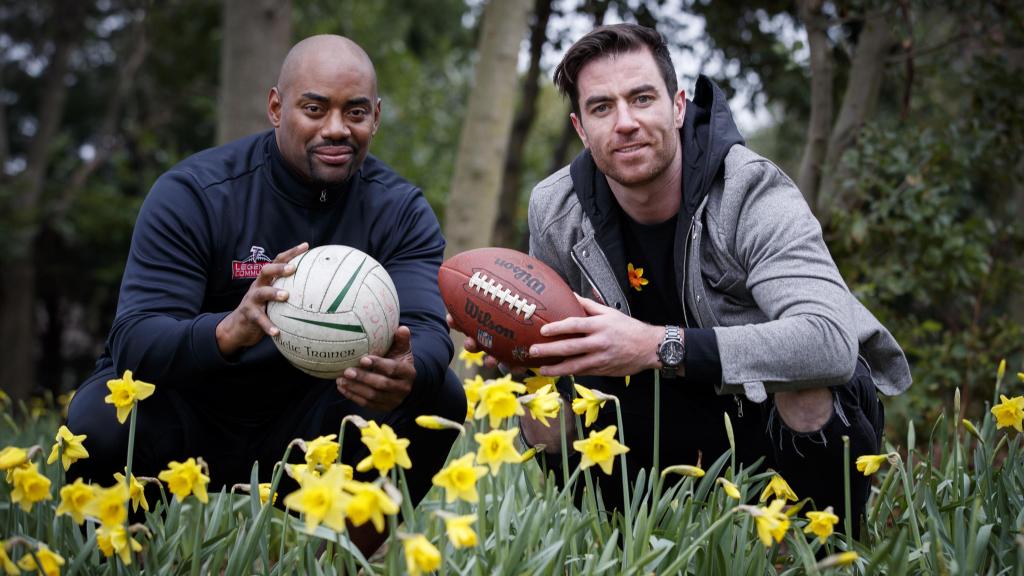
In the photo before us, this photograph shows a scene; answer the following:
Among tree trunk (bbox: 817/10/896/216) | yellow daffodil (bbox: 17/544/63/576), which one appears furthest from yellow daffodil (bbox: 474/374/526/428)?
tree trunk (bbox: 817/10/896/216)

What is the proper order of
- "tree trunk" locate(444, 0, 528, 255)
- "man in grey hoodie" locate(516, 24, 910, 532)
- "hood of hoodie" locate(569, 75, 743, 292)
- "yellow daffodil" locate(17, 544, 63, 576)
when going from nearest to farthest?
"yellow daffodil" locate(17, 544, 63, 576) < "man in grey hoodie" locate(516, 24, 910, 532) < "hood of hoodie" locate(569, 75, 743, 292) < "tree trunk" locate(444, 0, 528, 255)

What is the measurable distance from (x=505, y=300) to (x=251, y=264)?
88 centimetres

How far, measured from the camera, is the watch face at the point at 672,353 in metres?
2.53

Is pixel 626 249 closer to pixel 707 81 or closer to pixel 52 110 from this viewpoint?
pixel 707 81

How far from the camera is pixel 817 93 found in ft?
16.5

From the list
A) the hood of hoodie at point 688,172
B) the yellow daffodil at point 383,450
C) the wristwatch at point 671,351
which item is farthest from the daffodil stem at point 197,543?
the hood of hoodie at point 688,172

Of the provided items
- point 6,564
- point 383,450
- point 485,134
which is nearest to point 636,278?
point 383,450

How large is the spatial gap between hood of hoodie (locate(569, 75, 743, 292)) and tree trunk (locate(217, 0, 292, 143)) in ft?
10.4

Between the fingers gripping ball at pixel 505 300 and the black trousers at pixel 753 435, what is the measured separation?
0.44 metres

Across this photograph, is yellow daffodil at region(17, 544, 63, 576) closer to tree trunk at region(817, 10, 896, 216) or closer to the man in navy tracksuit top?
the man in navy tracksuit top

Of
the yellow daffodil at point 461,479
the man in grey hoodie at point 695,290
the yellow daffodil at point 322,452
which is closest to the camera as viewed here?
the yellow daffodil at point 461,479

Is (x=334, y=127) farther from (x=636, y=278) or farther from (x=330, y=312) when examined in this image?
(x=636, y=278)

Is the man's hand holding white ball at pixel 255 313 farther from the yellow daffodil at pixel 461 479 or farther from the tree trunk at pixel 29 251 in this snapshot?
the tree trunk at pixel 29 251

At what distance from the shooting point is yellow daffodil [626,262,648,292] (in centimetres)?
303
